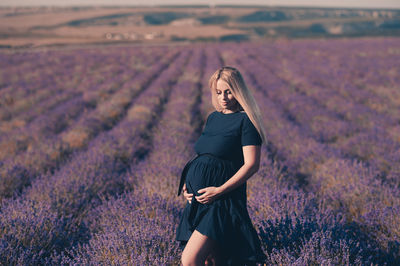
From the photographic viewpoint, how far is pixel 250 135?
152 cm

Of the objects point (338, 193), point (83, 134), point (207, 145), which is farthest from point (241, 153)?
point (83, 134)

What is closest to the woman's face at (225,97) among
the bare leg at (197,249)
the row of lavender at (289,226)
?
the bare leg at (197,249)

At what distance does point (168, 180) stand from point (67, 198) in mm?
1098

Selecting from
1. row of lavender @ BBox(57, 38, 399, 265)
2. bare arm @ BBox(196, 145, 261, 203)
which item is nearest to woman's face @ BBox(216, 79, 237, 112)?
bare arm @ BBox(196, 145, 261, 203)

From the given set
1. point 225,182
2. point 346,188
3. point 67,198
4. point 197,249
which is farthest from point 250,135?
point 67,198

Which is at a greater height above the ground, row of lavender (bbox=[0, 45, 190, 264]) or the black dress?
the black dress

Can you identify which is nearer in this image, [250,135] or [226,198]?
[250,135]

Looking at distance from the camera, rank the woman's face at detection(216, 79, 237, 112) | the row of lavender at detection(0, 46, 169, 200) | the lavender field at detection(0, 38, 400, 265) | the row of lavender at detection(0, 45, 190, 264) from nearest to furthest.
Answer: the woman's face at detection(216, 79, 237, 112) < the lavender field at detection(0, 38, 400, 265) < the row of lavender at detection(0, 45, 190, 264) < the row of lavender at detection(0, 46, 169, 200)

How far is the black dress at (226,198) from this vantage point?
5.06ft

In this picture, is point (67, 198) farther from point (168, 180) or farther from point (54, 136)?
point (54, 136)

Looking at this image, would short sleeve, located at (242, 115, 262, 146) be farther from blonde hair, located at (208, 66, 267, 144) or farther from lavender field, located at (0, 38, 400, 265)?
lavender field, located at (0, 38, 400, 265)

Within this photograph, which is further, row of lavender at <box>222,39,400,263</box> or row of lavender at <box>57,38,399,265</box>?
row of lavender at <box>222,39,400,263</box>

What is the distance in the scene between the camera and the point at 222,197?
63.6 inches

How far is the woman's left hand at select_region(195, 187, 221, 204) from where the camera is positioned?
154 centimetres
